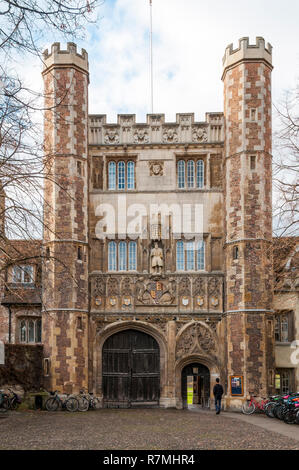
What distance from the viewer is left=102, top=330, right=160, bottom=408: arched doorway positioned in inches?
1036

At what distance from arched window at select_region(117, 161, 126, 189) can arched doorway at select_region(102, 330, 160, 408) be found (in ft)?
18.9

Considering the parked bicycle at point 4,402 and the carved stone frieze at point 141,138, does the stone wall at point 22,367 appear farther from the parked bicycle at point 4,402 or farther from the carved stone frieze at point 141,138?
the carved stone frieze at point 141,138

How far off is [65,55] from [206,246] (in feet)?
29.8

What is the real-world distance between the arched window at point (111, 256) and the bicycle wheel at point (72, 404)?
17.4 feet

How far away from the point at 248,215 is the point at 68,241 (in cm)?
673

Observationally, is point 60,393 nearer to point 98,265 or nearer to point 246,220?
point 98,265

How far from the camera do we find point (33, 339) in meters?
28.9

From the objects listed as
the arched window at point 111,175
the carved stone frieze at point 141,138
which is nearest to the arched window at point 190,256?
the arched window at point 111,175

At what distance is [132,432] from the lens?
54.5ft

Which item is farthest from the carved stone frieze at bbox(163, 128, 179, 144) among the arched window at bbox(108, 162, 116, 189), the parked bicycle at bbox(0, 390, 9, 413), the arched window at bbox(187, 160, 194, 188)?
the parked bicycle at bbox(0, 390, 9, 413)

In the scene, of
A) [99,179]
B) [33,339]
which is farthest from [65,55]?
[33,339]

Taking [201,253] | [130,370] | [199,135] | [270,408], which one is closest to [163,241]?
[201,253]

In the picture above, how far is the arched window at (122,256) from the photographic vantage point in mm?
27078

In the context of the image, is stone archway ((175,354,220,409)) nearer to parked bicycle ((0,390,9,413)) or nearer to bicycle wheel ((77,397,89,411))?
bicycle wheel ((77,397,89,411))
